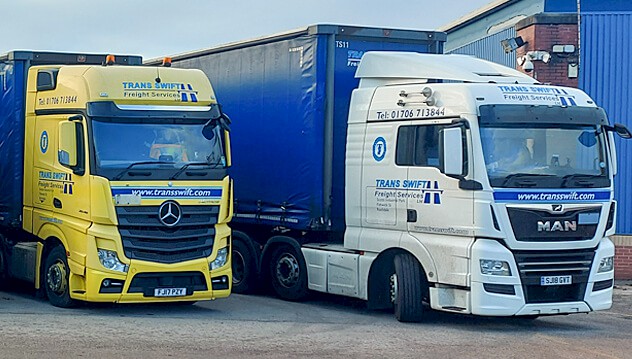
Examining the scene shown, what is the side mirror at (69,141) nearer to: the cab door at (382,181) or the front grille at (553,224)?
the cab door at (382,181)

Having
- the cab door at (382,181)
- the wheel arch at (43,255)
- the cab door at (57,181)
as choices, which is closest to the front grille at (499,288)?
the cab door at (382,181)

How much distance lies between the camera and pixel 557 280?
44.6 ft

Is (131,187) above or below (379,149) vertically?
below

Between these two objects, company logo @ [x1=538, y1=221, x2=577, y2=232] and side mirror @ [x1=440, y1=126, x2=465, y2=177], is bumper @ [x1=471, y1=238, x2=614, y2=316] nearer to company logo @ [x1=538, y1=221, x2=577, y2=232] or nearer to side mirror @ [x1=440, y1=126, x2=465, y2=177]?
company logo @ [x1=538, y1=221, x2=577, y2=232]

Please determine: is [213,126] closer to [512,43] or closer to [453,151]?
[453,151]

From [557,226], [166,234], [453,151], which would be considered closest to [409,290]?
[453,151]

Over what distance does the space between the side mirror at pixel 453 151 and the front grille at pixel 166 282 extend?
3.71m

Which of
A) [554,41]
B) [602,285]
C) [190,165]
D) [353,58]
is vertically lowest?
[602,285]

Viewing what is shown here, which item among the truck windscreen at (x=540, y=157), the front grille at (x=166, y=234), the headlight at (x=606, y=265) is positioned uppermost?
the truck windscreen at (x=540, y=157)

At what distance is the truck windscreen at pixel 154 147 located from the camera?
1416 cm

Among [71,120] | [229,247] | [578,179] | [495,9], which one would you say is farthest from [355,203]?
[495,9]

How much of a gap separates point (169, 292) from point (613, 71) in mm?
11125

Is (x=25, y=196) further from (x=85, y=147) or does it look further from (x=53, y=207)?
(x=85, y=147)

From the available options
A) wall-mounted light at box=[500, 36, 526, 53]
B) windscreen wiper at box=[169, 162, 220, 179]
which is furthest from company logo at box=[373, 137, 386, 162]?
wall-mounted light at box=[500, 36, 526, 53]
